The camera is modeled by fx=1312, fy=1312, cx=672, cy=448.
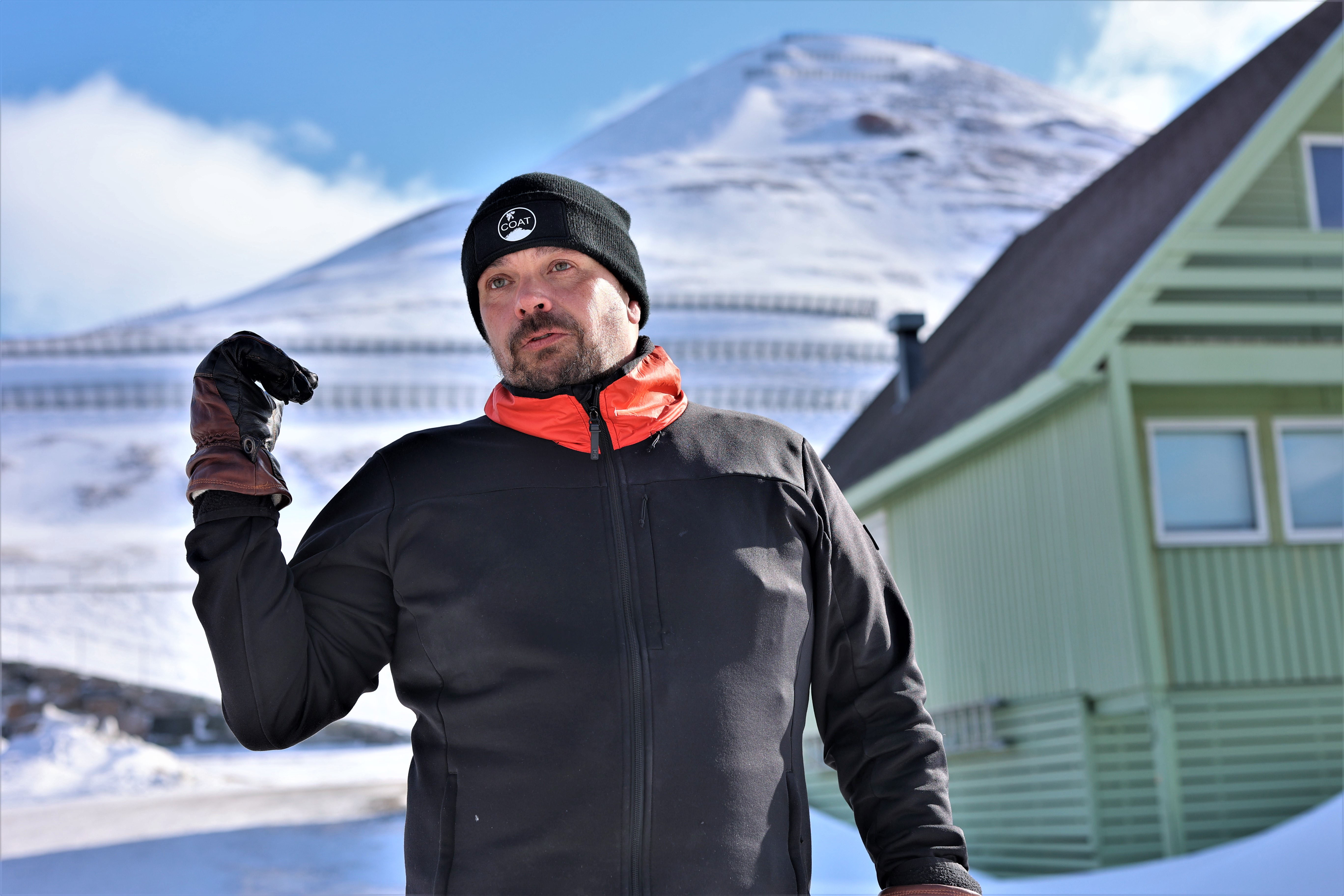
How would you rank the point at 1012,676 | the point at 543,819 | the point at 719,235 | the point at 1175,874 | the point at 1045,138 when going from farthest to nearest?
the point at 1045,138
the point at 719,235
the point at 1012,676
the point at 1175,874
the point at 543,819

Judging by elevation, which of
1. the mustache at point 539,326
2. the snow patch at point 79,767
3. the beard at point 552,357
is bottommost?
the snow patch at point 79,767

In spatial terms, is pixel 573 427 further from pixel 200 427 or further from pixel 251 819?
pixel 251 819

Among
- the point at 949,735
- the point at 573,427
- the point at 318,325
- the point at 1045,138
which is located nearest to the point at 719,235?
the point at 318,325

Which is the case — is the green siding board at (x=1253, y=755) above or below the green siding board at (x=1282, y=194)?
below

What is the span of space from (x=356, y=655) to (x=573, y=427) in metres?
0.54

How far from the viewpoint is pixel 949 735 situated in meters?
13.0

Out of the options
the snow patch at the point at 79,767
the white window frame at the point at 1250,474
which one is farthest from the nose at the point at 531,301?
the snow patch at the point at 79,767

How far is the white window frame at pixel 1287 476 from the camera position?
10125 mm

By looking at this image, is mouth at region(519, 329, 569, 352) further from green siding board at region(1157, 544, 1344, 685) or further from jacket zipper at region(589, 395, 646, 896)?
green siding board at region(1157, 544, 1344, 685)

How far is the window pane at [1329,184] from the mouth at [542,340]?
10045mm

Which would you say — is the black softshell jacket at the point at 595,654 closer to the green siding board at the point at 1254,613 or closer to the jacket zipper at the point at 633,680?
the jacket zipper at the point at 633,680

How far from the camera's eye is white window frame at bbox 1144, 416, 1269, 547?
10.1m

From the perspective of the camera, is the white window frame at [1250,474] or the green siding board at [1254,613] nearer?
the green siding board at [1254,613]

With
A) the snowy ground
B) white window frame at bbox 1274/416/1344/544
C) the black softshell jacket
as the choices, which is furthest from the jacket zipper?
white window frame at bbox 1274/416/1344/544
